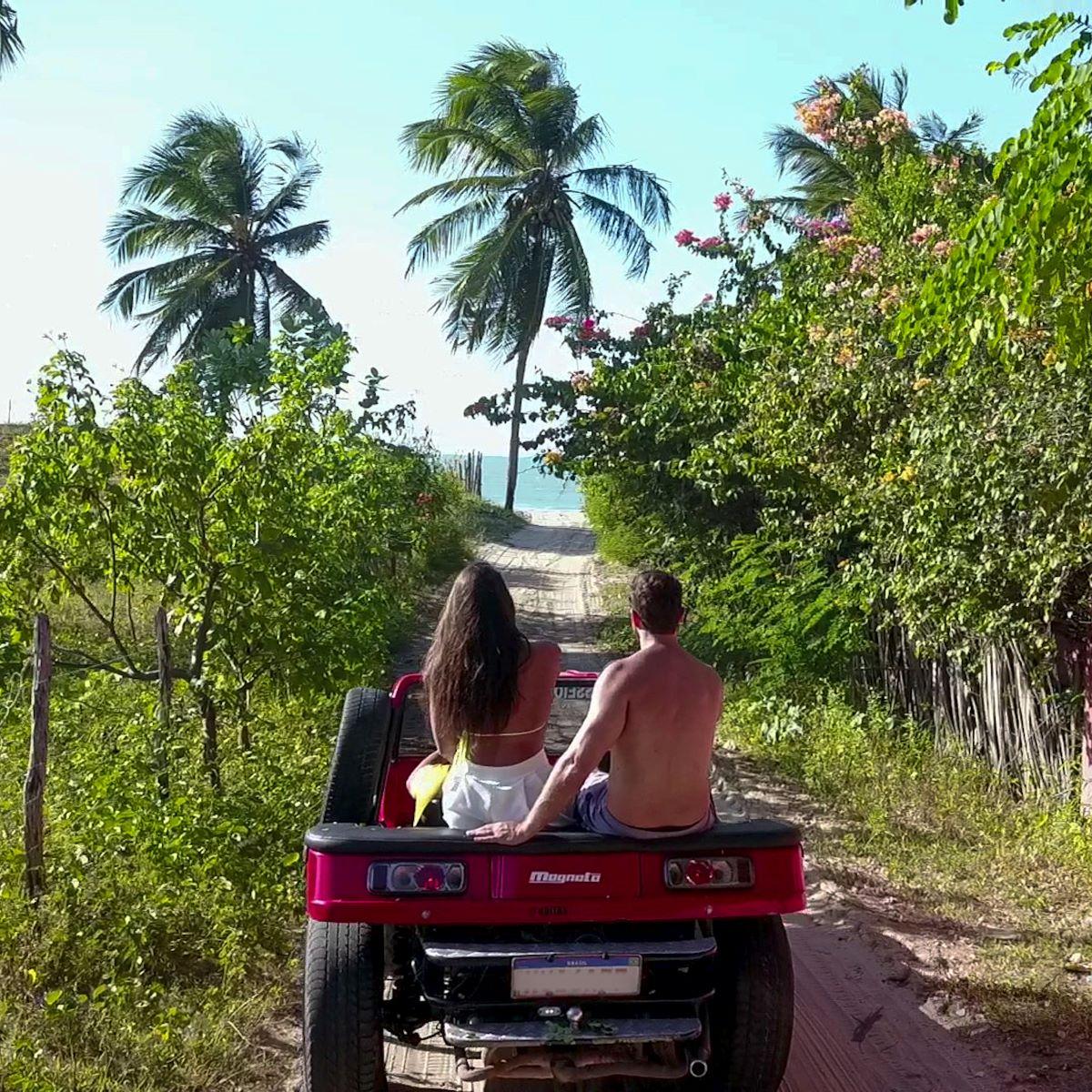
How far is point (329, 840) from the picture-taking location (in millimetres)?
3906

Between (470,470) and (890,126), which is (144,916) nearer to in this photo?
(890,126)

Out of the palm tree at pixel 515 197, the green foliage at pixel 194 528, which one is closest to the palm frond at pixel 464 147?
the palm tree at pixel 515 197

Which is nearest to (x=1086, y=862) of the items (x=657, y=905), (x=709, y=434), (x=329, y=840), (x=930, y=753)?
(x=930, y=753)

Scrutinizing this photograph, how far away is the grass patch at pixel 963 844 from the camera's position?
217 inches

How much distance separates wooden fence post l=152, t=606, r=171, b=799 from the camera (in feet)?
21.6

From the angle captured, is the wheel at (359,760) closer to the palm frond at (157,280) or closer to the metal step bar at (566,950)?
the metal step bar at (566,950)

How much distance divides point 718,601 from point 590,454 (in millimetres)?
2667

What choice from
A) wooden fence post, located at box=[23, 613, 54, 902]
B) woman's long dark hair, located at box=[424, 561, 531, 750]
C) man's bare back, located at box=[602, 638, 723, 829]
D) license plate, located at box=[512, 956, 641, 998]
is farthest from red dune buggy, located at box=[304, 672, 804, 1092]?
wooden fence post, located at box=[23, 613, 54, 902]

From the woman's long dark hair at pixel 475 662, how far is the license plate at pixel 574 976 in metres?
0.75

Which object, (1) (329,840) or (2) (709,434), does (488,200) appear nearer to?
(2) (709,434)

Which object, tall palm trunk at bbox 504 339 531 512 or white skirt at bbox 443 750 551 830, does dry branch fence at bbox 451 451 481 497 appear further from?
white skirt at bbox 443 750 551 830

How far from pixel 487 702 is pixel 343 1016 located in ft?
3.35

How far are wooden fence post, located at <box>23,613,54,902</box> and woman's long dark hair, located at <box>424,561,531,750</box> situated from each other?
2124 millimetres

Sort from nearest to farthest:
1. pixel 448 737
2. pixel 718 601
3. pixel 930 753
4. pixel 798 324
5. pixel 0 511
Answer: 1. pixel 448 737
2. pixel 0 511
3. pixel 930 753
4. pixel 798 324
5. pixel 718 601
